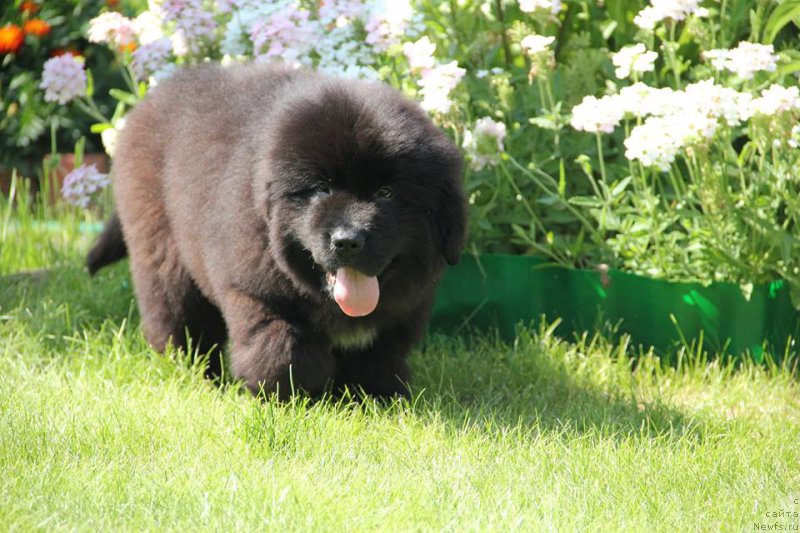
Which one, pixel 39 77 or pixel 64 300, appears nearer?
pixel 64 300

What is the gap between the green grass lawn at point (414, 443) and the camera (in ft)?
8.59

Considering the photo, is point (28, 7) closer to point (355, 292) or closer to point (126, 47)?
point (126, 47)

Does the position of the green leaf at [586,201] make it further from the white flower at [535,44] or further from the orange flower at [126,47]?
the orange flower at [126,47]

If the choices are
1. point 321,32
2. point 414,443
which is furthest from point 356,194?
point 321,32

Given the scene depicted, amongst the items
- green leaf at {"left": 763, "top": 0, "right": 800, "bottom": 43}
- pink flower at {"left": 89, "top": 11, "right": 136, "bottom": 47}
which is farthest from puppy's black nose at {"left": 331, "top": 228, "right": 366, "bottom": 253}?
pink flower at {"left": 89, "top": 11, "right": 136, "bottom": 47}

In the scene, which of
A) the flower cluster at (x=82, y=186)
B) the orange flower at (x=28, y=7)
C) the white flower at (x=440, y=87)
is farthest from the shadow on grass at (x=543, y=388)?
the orange flower at (x=28, y=7)

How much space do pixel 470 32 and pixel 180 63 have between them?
126 centimetres

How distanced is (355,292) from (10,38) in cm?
437

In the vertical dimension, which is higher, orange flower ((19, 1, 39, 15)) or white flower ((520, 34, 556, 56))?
white flower ((520, 34, 556, 56))

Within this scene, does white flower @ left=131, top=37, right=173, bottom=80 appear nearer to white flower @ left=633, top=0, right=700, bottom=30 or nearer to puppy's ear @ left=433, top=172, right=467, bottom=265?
puppy's ear @ left=433, top=172, right=467, bottom=265

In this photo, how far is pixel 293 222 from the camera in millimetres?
3219

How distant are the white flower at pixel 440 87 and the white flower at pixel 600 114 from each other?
465 mm

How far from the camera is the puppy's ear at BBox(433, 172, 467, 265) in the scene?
3.37m

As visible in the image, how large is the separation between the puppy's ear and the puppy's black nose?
356mm
